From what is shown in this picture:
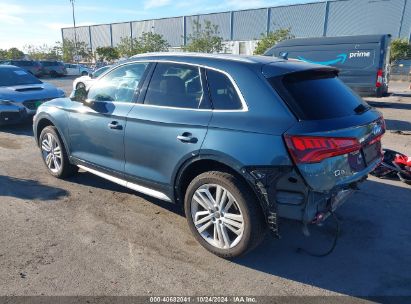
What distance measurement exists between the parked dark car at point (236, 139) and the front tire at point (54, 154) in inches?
45.1

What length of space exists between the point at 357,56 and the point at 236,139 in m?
11.5

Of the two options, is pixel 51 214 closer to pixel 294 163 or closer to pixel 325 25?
pixel 294 163

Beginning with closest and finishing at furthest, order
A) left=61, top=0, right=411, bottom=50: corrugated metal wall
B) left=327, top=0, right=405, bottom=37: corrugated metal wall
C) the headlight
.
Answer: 1. the headlight
2. left=327, top=0, right=405, bottom=37: corrugated metal wall
3. left=61, top=0, right=411, bottom=50: corrugated metal wall

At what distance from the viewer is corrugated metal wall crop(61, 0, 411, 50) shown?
44031 millimetres

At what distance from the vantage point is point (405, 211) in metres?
4.34

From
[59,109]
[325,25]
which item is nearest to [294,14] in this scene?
[325,25]

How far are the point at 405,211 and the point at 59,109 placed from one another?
4.63 m

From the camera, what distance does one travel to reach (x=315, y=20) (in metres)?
48.0

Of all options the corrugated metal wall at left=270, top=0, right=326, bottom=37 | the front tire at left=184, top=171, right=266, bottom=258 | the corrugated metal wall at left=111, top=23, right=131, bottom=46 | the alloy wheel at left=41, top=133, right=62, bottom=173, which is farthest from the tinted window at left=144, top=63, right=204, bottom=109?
the corrugated metal wall at left=111, top=23, right=131, bottom=46

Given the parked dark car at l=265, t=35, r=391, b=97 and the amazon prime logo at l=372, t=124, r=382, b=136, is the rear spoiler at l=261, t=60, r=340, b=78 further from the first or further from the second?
the parked dark car at l=265, t=35, r=391, b=97

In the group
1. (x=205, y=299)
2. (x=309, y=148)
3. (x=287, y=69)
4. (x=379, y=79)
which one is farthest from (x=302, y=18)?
(x=205, y=299)

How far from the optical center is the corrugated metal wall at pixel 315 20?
144 feet

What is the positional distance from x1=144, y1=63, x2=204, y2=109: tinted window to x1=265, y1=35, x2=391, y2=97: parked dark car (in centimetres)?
977

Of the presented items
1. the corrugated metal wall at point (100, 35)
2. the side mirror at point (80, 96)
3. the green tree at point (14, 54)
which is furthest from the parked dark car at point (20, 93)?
the corrugated metal wall at point (100, 35)
